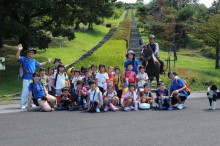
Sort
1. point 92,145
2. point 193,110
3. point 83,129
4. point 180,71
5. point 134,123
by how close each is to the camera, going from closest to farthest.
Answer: point 92,145 < point 83,129 < point 134,123 < point 193,110 < point 180,71

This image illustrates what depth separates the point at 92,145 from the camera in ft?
Result: 18.3

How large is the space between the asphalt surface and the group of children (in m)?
0.54

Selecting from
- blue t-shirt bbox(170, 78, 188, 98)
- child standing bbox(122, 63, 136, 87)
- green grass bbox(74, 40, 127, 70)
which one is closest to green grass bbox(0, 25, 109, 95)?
green grass bbox(74, 40, 127, 70)

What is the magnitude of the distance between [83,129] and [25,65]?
407 cm

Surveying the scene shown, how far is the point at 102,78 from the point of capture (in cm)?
1036

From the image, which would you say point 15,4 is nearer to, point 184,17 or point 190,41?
A: point 184,17

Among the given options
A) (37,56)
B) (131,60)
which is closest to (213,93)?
(131,60)

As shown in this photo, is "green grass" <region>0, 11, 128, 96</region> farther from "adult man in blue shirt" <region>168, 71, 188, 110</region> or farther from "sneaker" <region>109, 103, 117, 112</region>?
"adult man in blue shirt" <region>168, 71, 188, 110</region>

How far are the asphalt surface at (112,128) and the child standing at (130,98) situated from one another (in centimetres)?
45

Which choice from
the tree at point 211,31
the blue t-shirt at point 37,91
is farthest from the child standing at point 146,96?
the tree at point 211,31

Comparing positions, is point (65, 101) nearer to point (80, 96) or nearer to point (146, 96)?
point (80, 96)

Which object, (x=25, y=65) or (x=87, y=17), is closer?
(x=25, y=65)

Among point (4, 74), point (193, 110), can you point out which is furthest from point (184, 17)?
point (193, 110)

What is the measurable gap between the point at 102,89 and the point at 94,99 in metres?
1.34
